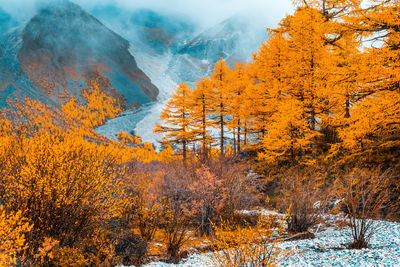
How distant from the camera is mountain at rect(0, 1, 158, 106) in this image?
446 feet

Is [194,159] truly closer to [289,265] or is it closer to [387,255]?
[289,265]

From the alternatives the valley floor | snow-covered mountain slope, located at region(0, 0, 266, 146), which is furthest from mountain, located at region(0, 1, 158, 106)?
the valley floor

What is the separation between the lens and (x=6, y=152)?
5.41 m

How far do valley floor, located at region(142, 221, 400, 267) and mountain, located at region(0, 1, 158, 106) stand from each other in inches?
5621

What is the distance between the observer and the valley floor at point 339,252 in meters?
4.61

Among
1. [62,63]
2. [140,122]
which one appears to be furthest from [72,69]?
[140,122]

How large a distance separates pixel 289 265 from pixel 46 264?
5.14 m

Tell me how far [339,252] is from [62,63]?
18859 cm

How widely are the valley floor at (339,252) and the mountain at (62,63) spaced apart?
14278 cm

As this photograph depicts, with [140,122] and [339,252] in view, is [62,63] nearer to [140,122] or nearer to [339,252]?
[140,122]

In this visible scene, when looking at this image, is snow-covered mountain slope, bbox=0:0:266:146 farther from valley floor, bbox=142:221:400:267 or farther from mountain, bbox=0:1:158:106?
valley floor, bbox=142:221:400:267

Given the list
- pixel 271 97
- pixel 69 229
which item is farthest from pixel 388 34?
pixel 69 229

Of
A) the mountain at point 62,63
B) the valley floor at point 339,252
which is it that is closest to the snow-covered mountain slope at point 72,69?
the mountain at point 62,63

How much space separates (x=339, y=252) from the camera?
17.4 feet
